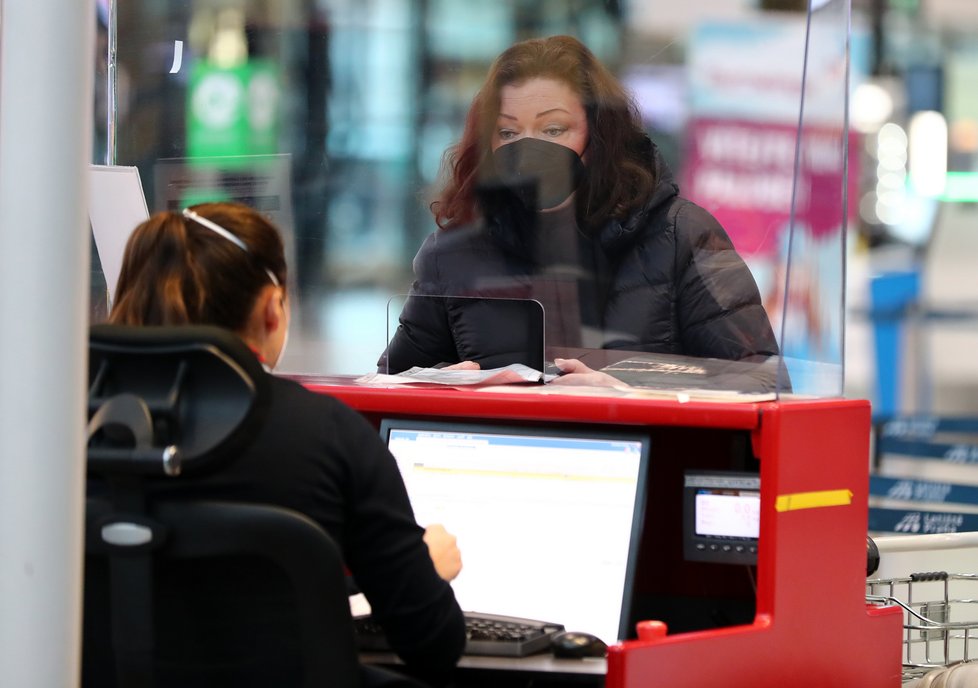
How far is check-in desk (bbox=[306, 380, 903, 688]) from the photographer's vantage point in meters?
1.70

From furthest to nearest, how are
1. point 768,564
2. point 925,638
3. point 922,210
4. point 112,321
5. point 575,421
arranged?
point 922,210 → point 925,638 → point 575,421 → point 768,564 → point 112,321

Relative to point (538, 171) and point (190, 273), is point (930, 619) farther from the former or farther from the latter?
point (190, 273)

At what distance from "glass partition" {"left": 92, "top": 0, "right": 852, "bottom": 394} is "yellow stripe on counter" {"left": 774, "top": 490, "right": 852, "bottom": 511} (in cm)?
17

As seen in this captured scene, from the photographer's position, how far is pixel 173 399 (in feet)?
4.15

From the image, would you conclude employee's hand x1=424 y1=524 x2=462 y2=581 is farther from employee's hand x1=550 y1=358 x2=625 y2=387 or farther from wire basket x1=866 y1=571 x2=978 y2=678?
wire basket x1=866 y1=571 x2=978 y2=678

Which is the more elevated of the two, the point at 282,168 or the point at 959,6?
the point at 959,6

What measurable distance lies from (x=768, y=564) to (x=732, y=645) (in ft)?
0.41

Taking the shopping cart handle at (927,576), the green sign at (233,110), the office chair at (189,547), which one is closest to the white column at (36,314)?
the office chair at (189,547)

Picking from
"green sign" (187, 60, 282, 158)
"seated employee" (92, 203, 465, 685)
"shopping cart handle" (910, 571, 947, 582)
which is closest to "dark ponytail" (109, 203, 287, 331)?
"seated employee" (92, 203, 465, 685)

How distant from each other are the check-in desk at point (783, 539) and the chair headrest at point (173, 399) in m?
0.65

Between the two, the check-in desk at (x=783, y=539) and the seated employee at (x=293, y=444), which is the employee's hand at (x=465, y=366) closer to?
the check-in desk at (x=783, y=539)

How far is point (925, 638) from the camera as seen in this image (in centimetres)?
222

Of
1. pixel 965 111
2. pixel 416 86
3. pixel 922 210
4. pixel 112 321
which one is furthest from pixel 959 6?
pixel 112 321

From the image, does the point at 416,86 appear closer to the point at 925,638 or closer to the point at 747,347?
the point at 747,347
